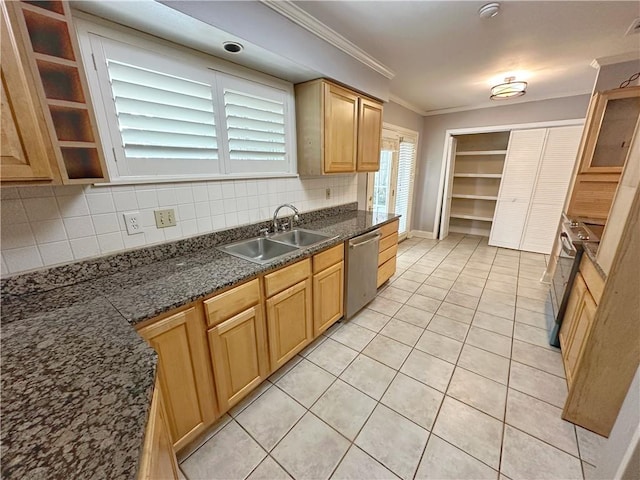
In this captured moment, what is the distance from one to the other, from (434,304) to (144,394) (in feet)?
8.80

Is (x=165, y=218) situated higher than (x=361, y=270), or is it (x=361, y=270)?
(x=165, y=218)

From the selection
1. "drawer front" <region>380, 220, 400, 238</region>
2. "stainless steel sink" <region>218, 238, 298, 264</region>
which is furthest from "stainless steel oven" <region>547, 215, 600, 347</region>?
"stainless steel sink" <region>218, 238, 298, 264</region>

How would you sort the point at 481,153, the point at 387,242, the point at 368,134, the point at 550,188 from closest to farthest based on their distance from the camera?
the point at 368,134
the point at 387,242
the point at 550,188
the point at 481,153

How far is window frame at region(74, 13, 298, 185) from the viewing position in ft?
4.05

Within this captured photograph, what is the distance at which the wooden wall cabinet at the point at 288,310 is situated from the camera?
5.23ft

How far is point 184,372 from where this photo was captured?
3.98ft

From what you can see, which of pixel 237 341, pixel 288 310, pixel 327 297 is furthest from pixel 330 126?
pixel 237 341

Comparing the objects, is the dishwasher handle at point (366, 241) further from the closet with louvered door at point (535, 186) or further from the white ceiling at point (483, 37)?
the closet with louvered door at point (535, 186)

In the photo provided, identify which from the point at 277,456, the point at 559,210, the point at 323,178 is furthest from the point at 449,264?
the point at 277,456

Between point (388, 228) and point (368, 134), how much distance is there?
1.03 m

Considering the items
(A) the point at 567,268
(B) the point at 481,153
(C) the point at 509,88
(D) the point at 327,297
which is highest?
(C) the point at 509,88

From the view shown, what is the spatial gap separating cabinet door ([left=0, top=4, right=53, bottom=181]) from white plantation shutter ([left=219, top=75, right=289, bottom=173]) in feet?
3.41

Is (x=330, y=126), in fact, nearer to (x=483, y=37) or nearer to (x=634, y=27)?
(x=483, y=37)

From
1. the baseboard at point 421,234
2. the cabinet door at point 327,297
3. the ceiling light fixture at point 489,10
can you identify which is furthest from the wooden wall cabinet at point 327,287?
the baseboard at point 421,234
